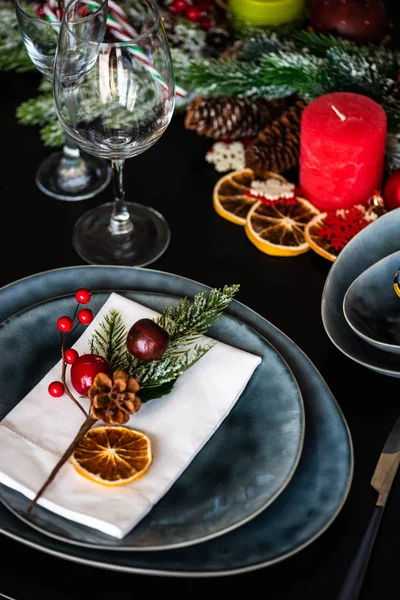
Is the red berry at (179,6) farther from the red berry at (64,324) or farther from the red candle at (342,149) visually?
the red berry at (64,324)

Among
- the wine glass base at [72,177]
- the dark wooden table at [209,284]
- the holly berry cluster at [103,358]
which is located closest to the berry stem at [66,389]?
the holly berry cluster at [103,358]

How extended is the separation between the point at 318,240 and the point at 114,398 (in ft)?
1.12

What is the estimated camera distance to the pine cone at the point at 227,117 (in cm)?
100

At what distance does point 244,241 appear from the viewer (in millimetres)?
906

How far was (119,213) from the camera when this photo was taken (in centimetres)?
90

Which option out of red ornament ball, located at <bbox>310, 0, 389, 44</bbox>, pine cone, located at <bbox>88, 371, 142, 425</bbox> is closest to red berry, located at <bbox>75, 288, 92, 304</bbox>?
pine cone, located at <bbox>88, 371, 142, 425</bbox>

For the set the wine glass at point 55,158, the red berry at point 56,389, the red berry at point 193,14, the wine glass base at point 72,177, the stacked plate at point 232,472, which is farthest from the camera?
the red berry at point 193,14

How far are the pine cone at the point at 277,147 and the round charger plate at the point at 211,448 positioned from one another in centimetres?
27

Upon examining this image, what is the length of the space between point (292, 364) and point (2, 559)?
11.4 inches

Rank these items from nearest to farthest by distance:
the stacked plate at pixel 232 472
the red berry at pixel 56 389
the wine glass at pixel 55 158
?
the stacked plate at pixel 232 472
the red berry at pixel 56 389
the wine glass at pixel 55 158

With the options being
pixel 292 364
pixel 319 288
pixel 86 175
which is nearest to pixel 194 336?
pixel 292 364

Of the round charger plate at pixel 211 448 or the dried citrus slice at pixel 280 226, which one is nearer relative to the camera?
the round charger plate at pixel 211 448

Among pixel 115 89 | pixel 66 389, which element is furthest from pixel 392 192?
pixel 66 389

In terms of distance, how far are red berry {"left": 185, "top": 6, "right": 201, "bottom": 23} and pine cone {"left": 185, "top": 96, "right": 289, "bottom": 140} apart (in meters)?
0.17
